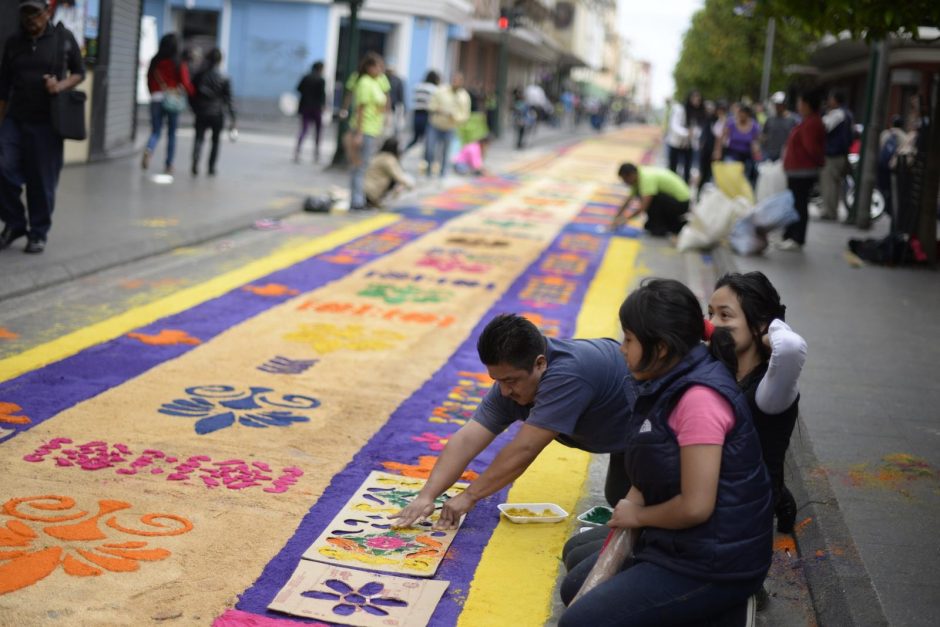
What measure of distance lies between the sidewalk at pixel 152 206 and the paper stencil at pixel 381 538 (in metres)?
4.55

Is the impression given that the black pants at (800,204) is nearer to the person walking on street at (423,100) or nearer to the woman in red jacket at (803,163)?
the woman in red jacket at (803,163)

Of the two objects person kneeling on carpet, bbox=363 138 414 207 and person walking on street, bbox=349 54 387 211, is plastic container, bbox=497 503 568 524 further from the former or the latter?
person kneeling on carpet, bbox=363 138 414 207

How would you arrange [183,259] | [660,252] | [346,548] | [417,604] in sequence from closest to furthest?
[417,604] < [346,548] < [183,259] < [660,252]

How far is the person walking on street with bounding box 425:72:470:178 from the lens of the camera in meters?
21.8

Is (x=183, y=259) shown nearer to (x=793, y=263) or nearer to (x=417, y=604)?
(x=793, y=263)

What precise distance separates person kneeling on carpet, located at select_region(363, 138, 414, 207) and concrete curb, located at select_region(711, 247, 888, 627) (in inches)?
439

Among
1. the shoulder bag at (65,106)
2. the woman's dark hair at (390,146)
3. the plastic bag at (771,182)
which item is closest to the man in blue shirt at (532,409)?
the shoulder bag at (65,106)

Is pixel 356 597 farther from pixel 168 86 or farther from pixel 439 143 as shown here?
pixel 439 143

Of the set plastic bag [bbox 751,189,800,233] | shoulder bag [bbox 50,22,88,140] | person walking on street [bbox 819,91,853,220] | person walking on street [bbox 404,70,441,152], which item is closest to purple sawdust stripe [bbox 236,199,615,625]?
shoulder bag [bbox 50,22,88,140]

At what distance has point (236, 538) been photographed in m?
4.62

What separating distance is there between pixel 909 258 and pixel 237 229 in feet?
22.8

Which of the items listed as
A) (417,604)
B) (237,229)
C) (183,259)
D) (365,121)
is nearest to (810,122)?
(365,121)

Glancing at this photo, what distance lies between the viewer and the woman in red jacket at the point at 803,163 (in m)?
14.5

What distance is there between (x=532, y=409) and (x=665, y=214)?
36.6 feet
